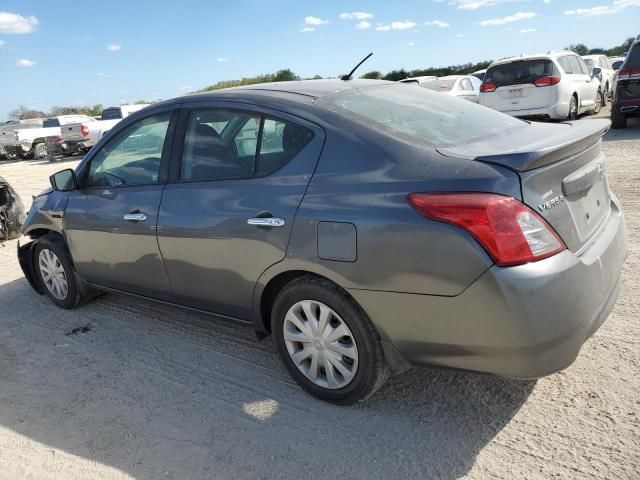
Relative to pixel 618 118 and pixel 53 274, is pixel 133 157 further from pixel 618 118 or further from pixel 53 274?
pixel 618 118

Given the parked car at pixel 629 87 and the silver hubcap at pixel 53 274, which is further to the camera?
the parked car at pixel 629 87

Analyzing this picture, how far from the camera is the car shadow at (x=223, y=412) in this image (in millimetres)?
2658

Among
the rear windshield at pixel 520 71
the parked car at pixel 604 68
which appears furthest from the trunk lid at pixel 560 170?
the parked car at pixel 604 68

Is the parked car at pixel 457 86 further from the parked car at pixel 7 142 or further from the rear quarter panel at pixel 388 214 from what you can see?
the parked car at pixel 7 142

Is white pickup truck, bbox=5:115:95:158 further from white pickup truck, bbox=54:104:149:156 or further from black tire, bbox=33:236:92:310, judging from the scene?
black tire, bbox=33:236:92:310

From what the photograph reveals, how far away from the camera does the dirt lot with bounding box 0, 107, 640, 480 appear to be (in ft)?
8.45

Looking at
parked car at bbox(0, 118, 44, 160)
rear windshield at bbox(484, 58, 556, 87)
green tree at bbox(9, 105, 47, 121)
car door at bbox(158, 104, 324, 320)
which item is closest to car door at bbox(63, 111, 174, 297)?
car door at bbox(158, 104, 324, 320)

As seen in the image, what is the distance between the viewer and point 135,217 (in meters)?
3.77

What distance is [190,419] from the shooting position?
10.1ft

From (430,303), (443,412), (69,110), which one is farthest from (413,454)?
(69,110)

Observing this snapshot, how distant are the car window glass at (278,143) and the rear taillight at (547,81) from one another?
1039 cm

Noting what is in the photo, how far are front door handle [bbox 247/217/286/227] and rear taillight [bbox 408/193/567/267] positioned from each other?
0.88 metres

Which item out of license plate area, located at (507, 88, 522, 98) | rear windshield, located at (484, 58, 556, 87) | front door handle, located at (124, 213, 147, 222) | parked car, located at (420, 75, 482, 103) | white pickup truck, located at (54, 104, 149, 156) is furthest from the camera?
white pickup truck, located at (54, 104, 149, 156)

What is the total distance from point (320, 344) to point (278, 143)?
1127mm
